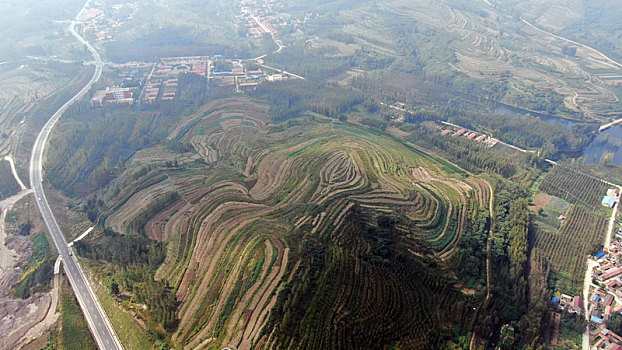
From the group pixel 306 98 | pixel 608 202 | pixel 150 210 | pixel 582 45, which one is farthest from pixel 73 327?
pixel 582 45

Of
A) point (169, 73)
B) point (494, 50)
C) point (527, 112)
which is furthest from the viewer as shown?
point (494, 50)

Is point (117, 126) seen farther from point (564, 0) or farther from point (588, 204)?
point (564, 0)

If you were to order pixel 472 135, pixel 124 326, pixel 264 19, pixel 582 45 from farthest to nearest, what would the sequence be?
pixel 264 19 < pixel 582 45 < pixel 472 135 < pixel 124 326

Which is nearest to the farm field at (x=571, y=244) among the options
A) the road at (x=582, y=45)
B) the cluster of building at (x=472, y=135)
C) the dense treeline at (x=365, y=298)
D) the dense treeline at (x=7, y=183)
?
the dense treeline at (x=365, y=298)

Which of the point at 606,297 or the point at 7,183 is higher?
the point at 606,297

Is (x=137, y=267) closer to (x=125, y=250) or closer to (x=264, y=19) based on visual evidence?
(x=125, y=250)

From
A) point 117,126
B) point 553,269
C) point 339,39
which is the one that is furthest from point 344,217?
point 339,39

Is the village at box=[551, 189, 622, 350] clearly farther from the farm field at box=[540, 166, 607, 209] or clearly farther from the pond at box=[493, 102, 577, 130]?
the pond at box=[493, 102, 577, 130]
